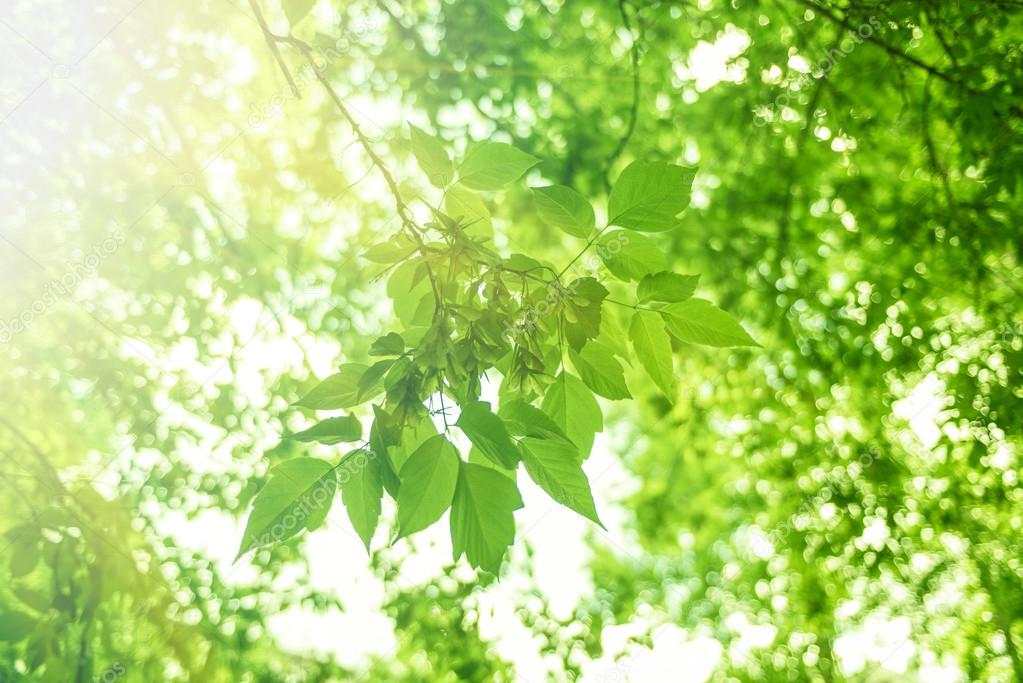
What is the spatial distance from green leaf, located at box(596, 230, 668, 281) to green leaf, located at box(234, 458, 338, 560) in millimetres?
418

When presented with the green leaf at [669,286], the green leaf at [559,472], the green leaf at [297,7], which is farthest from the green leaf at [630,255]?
the green leaf at [297,7]

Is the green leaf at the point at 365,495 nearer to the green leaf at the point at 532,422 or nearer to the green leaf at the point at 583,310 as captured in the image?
the green leaf at the point at 532,422

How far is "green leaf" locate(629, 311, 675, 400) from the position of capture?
2.68 feet

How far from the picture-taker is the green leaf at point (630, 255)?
2.69 feet

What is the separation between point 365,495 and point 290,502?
0.08 meters

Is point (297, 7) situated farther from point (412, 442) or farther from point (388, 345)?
point (412, 442)

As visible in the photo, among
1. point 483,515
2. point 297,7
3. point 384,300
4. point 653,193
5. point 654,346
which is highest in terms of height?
point 384,300

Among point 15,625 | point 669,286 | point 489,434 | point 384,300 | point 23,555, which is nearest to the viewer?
point 489,434

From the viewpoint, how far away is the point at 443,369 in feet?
2.46

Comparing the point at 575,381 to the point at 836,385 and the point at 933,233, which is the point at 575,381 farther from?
the point at 836,385

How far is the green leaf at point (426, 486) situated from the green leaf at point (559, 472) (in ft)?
0.28

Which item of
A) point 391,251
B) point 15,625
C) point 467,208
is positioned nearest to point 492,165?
point 467,208

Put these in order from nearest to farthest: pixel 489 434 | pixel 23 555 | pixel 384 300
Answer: pixel 489 434 < pixel 23 555 < pixel 384 300

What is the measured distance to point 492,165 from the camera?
844mm
